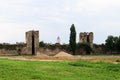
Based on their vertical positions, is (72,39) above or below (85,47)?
above

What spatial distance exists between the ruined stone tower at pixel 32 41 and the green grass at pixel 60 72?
98.2ft

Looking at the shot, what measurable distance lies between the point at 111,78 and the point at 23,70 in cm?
403

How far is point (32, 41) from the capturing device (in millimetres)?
54406

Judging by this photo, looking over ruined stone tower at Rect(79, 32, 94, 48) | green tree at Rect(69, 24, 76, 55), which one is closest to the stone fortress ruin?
green tree at Rect(69, 24, 76, 55)

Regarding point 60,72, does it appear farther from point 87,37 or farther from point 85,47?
point 87,37

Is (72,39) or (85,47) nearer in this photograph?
(72,39)

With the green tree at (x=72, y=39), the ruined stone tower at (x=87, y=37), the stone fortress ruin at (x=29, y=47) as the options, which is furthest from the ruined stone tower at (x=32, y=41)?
the ruined stone tower at (x=87, y=37)

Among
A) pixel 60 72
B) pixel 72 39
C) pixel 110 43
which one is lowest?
pixel 60 72

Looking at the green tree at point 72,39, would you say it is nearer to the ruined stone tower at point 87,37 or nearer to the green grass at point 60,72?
the ruined stone tower at point 87,37

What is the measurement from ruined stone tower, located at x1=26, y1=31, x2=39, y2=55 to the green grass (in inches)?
1179

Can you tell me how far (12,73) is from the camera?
1933 centimetres

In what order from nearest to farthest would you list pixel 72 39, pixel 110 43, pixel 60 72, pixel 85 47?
pixel 60 72
pixel 72 39
pixel 85 47
pixel 110 43

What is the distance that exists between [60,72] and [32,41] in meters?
33.6

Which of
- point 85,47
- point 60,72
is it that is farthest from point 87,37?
point 60,72
